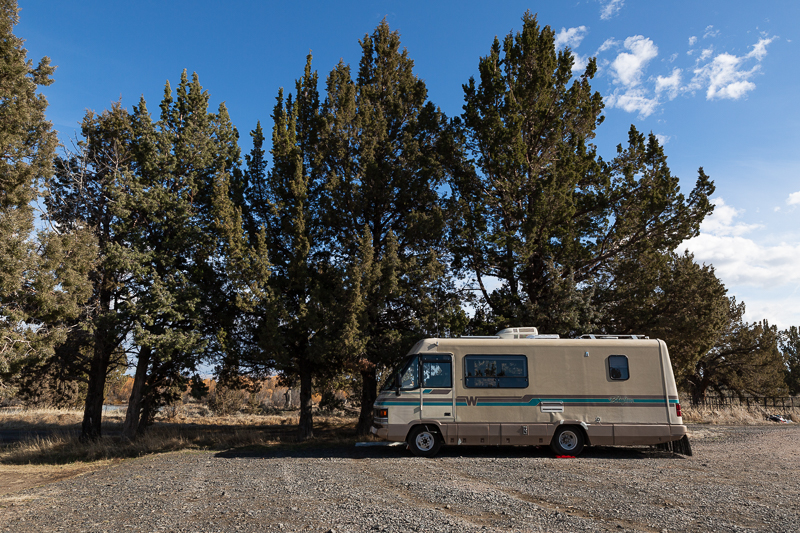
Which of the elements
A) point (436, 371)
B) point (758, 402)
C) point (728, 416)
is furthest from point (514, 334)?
point (758, 402)

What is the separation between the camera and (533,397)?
41.0 ft

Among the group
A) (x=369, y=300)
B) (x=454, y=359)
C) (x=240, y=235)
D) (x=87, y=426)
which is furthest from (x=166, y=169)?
(x=454, y=359)

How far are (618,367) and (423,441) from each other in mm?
5512

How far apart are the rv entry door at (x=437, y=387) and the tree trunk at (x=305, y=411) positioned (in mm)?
7047

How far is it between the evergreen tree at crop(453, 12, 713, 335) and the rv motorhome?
12.3 ft

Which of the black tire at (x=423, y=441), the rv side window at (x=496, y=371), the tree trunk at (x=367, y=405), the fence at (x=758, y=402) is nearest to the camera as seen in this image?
the black tire at (x=423, y=441)

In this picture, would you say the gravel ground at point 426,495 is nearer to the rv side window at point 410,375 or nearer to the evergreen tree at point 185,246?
the rv side window at point 410,375

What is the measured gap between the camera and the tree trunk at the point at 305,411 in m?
18.0

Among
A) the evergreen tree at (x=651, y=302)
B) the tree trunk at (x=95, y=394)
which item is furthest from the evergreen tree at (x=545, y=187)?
the tree trunk at (x=95, y=394)

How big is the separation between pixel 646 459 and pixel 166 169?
18.2m

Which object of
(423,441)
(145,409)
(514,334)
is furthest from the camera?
(145,409)

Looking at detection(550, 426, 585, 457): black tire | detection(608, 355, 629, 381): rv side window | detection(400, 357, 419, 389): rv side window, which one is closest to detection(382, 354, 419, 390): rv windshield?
detection(400, 357, 419, 389): rv side window

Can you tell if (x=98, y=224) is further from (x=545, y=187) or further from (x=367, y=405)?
(x=545, y=187)

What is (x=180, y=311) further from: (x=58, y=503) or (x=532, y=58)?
(x=532, y=58)
